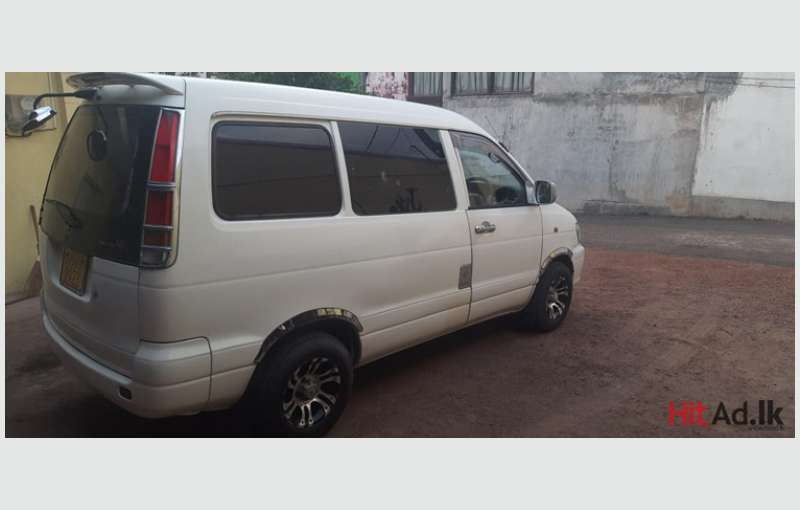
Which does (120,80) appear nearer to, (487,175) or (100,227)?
(100,227)

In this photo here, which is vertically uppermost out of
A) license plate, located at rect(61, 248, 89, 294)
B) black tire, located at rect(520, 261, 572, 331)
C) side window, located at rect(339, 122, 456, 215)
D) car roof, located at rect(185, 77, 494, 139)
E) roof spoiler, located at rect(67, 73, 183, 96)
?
roof spoiler, located at rect(67, 73, 183, 96)

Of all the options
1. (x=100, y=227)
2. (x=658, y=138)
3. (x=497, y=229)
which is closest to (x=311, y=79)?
(x=658, y=138)

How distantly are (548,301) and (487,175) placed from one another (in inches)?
55.9

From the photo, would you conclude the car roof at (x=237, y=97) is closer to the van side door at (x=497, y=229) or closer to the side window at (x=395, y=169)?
the side window at (x=395, y=169)

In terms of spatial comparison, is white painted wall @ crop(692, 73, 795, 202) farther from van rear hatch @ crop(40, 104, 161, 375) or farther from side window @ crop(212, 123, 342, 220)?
van rear hatch @ crop(40, 104, 161, 375)

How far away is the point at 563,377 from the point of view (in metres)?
4.24

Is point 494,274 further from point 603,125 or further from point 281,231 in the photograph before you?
point 603,125

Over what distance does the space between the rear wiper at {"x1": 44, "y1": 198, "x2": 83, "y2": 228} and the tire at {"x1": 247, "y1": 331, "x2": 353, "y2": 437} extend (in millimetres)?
1233

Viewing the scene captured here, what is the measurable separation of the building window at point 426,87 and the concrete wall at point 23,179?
11428 millimetres

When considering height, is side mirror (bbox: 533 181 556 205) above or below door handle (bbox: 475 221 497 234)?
above

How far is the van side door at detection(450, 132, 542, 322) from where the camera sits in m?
4.14

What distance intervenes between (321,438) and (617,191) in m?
12.1

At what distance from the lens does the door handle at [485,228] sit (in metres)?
4.07

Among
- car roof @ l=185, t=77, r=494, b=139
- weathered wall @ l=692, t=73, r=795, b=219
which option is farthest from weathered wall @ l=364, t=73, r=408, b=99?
car roof @ l=185, t=77, r=494, b=139
